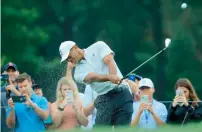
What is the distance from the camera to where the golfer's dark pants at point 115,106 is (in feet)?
37.4

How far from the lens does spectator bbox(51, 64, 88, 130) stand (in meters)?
11.5

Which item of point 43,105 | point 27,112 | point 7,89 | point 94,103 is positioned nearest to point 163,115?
point 94,103

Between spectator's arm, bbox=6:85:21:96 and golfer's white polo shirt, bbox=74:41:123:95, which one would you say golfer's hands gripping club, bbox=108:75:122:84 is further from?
spectator's arm, bbox=6:85:21:96

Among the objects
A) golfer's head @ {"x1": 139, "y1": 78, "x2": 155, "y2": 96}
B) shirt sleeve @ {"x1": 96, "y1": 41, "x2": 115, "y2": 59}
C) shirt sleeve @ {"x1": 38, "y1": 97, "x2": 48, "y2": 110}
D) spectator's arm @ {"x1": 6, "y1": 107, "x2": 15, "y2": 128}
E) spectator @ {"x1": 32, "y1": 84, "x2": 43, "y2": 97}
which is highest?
spectator @ {"x1": 32, "y1": 84, "x2": 43, "y2": 97}

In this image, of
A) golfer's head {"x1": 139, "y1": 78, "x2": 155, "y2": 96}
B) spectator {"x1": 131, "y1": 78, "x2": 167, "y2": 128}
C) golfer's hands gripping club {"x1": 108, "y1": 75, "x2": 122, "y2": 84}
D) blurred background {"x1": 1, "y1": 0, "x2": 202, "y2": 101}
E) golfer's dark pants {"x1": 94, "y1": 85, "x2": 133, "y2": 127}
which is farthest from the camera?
blurred background {"x1": 1, "y1": 0, "x2": 202, "y2": 101}

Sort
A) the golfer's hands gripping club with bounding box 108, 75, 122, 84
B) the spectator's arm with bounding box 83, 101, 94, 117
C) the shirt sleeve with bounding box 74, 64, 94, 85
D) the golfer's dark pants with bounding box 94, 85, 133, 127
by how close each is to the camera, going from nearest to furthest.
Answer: the golfer's hands gripping club with bounding box 108, 75, 122, 84 < the shirt sleeve with bounding box 74, 64, 94, 85 < the golfer's dark pants with bounding box 94, 85, 133, 127 < the spectator's arm with bounding box 83, 101, 94, 117

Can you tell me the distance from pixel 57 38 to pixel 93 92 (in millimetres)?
9648

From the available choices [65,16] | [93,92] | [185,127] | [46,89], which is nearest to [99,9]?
[65,16]

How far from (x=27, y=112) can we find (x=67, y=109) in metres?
0.48

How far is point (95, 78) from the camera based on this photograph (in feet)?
36.6

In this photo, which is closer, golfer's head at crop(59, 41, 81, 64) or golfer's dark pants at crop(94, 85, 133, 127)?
golfer's head at crop(59, 41, 81, 64)

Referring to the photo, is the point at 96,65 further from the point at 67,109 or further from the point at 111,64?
the point at 67,109

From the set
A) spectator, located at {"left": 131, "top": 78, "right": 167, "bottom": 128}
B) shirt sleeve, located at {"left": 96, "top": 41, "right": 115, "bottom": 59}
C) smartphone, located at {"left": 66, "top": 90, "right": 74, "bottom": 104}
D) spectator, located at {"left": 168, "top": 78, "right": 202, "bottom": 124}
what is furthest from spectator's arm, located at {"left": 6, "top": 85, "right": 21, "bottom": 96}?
spectator, located at {"left": 168, "top": 78, "right": 202, "bottom": 124}

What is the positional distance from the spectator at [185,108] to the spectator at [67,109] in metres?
0.95
